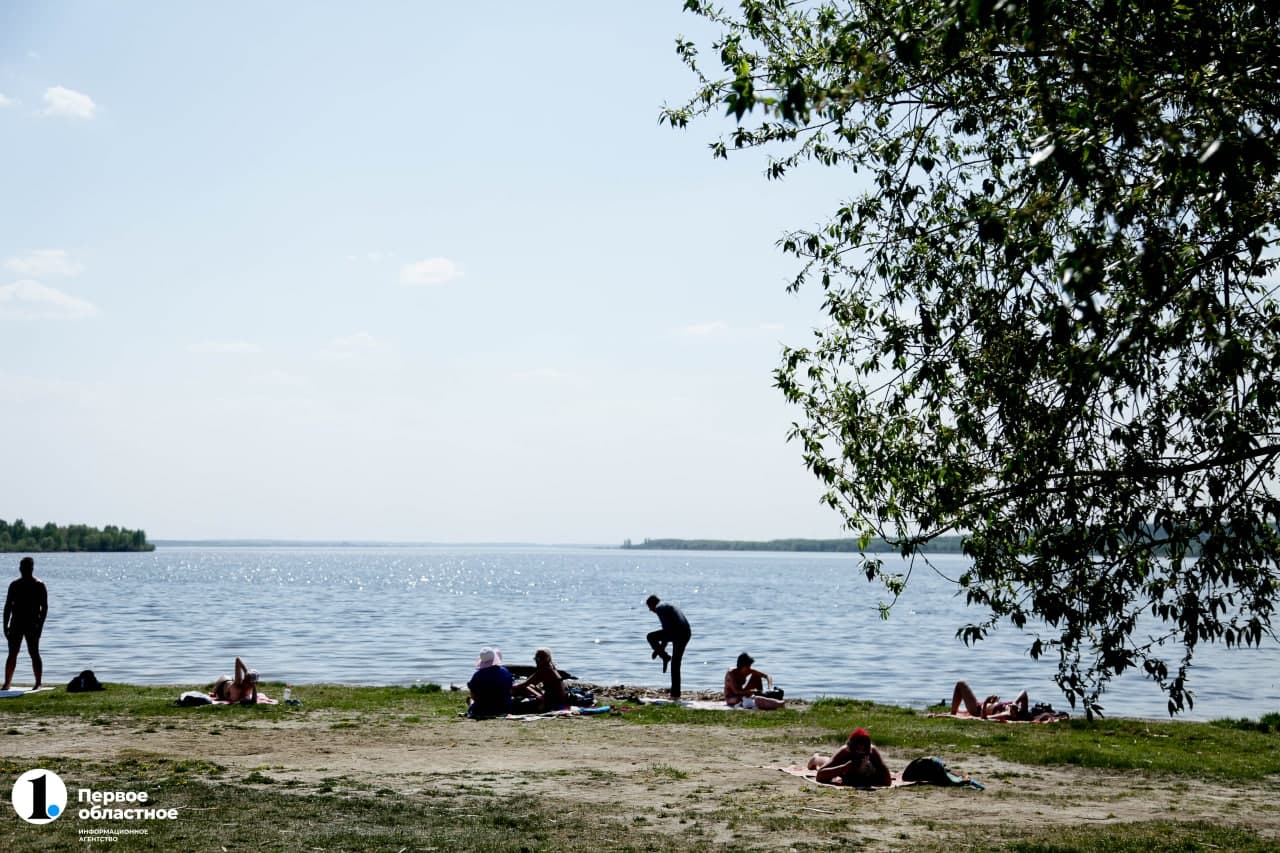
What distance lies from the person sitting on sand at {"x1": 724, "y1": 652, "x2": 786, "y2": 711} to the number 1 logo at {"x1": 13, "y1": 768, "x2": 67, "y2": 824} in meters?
12.9

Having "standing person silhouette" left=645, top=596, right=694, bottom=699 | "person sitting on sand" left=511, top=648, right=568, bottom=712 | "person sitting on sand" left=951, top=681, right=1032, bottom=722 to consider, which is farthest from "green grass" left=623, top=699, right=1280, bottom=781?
"standing person silhouette" left=645, top=596, right=694, bottom=699

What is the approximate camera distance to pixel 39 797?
10828mm

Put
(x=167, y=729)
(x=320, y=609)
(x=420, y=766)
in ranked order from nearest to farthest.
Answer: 1. (x=420, y=766)
2. (x=167, y=729)
3. (x=320, y=609)

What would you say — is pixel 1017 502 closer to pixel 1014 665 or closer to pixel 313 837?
pixel 313 837

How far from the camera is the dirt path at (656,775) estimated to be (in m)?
11.5

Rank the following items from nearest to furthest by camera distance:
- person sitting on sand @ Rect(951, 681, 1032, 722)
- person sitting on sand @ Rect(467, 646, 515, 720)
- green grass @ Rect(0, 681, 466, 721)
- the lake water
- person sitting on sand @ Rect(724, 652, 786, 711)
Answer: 1. green grass @ Rect(0, 681, 466, 721)
2. person sitting on sand @ Rect(467, 646, 515, 720)
3. person sitting on sand @ Rect(951, 681, 1032, 722)
4. person sitting on sand @ Rect(724, 652, 786, 711)
5. the lake water

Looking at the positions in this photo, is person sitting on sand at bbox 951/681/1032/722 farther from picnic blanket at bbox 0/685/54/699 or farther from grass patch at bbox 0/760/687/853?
picnic blanket at bbox 0/685/54/699

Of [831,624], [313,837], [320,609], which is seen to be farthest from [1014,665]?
[320,609]

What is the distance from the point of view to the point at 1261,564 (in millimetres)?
10102

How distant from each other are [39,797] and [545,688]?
10.6 m

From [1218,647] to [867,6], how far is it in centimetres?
4871

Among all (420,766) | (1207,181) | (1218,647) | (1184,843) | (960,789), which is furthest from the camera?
(1218,647)

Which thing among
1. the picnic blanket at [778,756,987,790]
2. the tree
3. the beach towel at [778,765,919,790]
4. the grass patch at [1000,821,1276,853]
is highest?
the tree

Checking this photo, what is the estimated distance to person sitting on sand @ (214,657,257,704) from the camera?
20.4m
